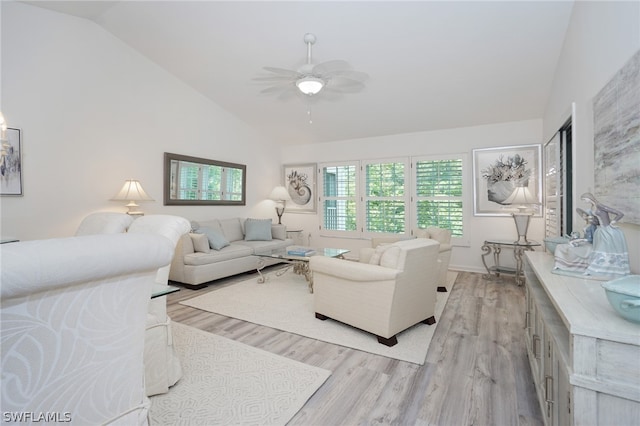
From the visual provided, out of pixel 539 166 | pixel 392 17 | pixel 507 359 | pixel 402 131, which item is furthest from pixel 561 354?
pixel 402 131

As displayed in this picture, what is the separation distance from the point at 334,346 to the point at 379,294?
0.55 meters

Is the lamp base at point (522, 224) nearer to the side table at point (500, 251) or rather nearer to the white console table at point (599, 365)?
the side table at point (500, 251)

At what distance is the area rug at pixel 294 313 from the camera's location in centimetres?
240

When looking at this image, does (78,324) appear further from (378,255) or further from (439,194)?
(439,194)

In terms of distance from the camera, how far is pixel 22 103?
3162mm

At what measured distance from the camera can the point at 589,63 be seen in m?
2.18

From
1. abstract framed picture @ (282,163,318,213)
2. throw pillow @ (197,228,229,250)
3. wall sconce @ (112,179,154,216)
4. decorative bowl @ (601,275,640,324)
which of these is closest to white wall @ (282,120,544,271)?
abstract framed picture @ (282,163,318,213)

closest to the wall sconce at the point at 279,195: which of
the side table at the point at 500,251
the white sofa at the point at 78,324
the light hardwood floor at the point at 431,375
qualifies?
the light hardwood floor at the point at 431,375

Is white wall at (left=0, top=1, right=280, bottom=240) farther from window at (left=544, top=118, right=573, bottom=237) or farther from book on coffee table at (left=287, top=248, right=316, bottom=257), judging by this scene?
window at (left=544, top=118, right=573, bottom=237)

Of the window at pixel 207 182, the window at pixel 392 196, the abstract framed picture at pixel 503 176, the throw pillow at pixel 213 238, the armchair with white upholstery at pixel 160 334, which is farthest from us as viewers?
the window at pixel 392 196

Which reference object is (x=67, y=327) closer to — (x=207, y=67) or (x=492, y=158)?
(x=207, y=67)

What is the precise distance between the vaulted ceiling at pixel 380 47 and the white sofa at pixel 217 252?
7.19 ft

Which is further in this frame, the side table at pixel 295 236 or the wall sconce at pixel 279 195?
the wall sconce at pixel 279 195

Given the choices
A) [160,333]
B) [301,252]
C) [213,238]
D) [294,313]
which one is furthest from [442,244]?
[160,333]
